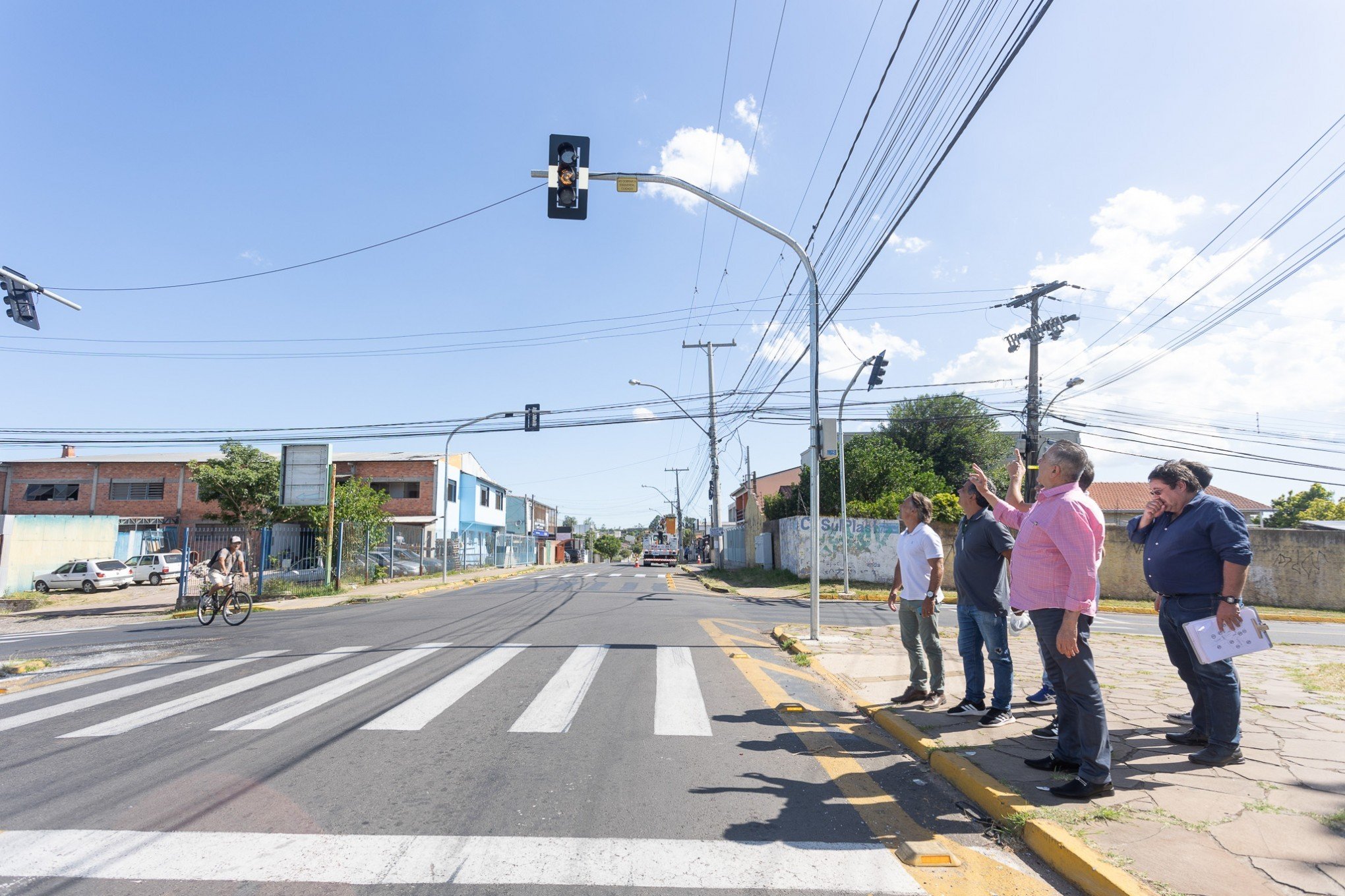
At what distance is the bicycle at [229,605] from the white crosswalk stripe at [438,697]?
846 centimetres

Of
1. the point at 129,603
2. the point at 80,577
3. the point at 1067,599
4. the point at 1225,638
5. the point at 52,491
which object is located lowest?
the point at 129,603

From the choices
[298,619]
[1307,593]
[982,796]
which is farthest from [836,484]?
[982,796]

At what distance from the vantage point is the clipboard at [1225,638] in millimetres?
4102

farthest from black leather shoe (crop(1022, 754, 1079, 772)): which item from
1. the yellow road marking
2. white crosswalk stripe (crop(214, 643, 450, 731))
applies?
white crosswalk stripe (crop(214, 643, 450, 731))

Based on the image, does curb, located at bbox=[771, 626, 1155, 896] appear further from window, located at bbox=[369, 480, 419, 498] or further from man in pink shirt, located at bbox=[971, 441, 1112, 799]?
window, located at bbox=[369, 480, 419, 498]

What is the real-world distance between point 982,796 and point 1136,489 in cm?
5833

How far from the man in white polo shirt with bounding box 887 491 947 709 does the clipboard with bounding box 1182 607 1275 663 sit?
1873 mm

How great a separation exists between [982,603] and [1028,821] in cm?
213

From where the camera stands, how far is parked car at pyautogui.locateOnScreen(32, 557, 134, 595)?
1096 inches

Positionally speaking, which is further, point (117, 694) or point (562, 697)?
point (117, 694)

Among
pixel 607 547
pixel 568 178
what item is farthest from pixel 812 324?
pixel 607 547

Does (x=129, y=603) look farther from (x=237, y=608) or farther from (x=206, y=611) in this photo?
(x=237, y=608)

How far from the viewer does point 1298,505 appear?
51.5 metres

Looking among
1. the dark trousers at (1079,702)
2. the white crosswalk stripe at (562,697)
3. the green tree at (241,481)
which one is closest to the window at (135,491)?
the green tree at (241,481)
